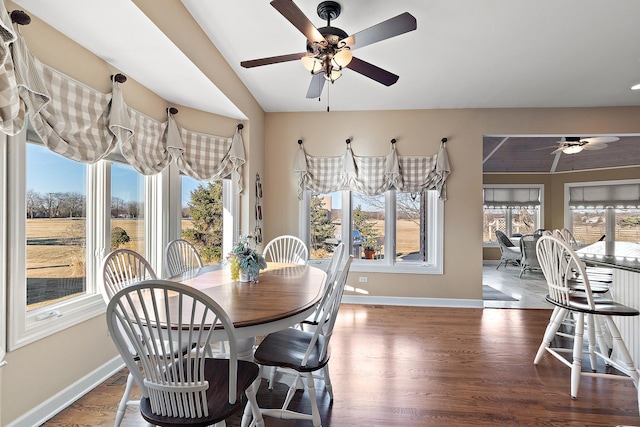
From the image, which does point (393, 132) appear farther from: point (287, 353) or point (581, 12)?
point (287, 353)

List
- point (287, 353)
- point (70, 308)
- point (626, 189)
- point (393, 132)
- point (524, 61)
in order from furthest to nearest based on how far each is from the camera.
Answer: point (626, 189)
point (393, 132)
point (524, 61)
point (70, 308)
point (287, 353)

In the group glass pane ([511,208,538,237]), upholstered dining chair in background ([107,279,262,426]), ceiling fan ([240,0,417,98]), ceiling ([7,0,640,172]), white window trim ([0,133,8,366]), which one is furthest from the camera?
glass pane ([511,208,538,237])

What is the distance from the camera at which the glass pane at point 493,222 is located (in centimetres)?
877

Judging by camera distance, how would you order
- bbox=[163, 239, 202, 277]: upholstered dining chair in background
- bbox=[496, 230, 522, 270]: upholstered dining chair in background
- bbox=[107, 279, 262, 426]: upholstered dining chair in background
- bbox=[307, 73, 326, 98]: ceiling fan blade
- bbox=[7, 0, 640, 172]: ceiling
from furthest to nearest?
bbox=[496, 230, 522, 270]: upholstered dining chair in background → bbox=[163, 239, 202, 277]: upholstered dining chair in background → bbox=[307, 73, 326, 98]: ceiling fan blade → bbox=[7, 0, 640, 172]: ceiling → bbox=[107, 279, 262, 426]: upholstered dining chair in background

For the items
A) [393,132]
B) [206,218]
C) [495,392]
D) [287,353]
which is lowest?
[495,392]

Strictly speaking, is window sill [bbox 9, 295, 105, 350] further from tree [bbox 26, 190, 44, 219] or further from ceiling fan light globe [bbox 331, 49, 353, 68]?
ceiling fan light globe [bbox 331, 49, 353, 68]

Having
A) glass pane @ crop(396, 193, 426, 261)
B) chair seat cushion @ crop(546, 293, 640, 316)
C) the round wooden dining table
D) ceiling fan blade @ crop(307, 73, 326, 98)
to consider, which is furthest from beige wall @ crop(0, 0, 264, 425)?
chair seat cushion @ crop(546, 293, 640, 316)

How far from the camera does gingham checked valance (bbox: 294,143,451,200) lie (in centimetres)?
426

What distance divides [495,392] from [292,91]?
3.49 meters

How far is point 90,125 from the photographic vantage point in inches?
85.8

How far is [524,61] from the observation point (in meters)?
2.96

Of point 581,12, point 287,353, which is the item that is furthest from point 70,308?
point 581,12

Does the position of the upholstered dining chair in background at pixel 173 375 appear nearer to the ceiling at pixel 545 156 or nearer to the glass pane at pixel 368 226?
the glass pane at pixel 368 226

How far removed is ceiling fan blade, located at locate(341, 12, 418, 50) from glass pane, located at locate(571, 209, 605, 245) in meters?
8.46
